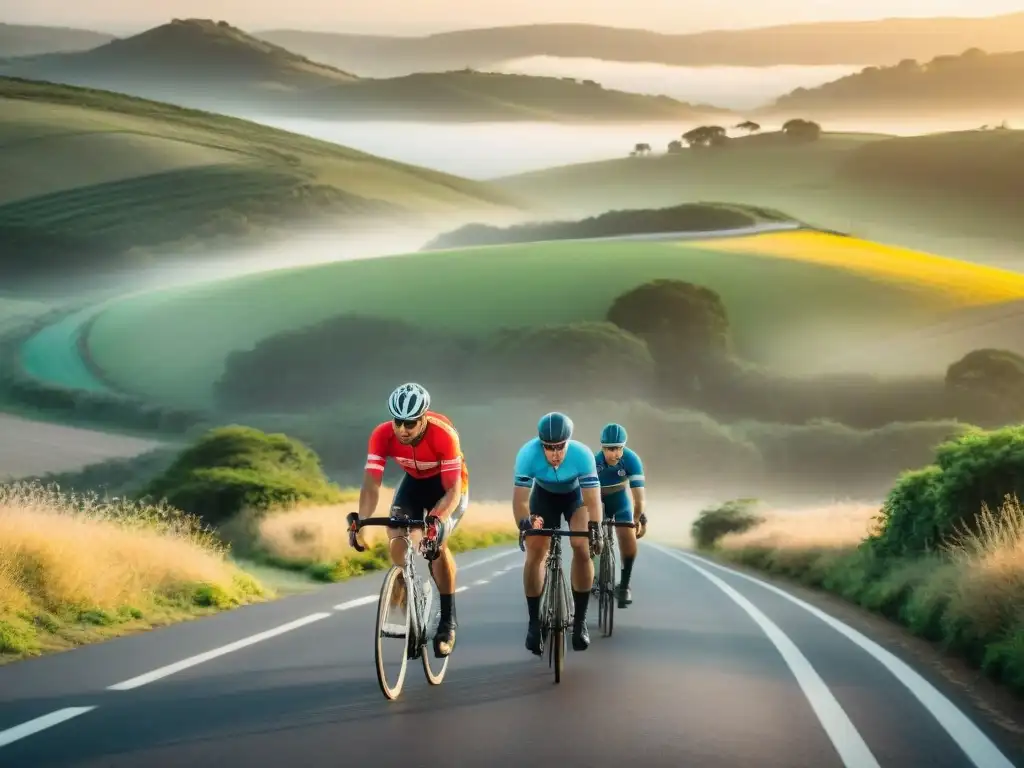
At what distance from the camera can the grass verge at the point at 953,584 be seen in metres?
13.5

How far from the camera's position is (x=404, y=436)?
36.8ft

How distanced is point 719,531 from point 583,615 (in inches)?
1421

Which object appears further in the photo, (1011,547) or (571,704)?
(1011,547)

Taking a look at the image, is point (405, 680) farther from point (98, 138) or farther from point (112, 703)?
point (98, 138)

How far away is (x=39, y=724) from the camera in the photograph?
385 inches

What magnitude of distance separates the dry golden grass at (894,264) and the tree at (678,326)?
18583 mm

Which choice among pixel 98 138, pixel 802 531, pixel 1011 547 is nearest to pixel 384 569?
pixel 802 531

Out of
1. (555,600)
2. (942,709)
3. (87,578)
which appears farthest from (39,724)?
(87,578)

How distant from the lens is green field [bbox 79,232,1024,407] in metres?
116

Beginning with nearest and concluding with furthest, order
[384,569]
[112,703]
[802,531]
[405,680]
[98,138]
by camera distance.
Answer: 1. [112,703]
2. [405,680]
3. [384,569]
4. [802,531]
5. [98,138]

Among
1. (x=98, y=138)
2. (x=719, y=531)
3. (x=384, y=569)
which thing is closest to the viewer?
(x=384, y=569)

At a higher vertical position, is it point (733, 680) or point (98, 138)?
point (98, 138)

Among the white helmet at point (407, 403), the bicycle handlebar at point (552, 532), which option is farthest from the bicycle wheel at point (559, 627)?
the white helmet at point (407, 403)

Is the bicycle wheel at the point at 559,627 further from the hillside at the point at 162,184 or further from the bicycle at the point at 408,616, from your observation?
the hillside at the point at 162,184
